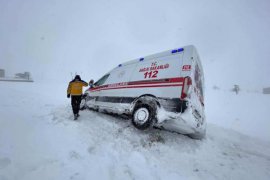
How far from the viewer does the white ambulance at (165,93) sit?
10.1 feet

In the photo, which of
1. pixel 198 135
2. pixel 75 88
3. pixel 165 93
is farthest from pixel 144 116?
pixel 75 88

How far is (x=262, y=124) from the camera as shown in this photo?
8.20 metres

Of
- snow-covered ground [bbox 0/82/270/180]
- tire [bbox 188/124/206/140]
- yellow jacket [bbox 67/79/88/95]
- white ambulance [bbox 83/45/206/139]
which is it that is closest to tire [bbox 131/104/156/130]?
white ambulance [bbox 83/45/206/139]

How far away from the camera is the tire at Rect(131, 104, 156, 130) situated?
338 cm

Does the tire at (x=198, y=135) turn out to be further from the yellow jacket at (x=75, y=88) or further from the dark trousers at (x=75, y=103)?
the yellow jacket at (x=75, y=88)

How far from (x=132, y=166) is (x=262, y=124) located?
959 centimetres

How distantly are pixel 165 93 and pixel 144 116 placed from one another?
0.80 metres

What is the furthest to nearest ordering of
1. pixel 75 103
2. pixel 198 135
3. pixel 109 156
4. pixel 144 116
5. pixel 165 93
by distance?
pixel 75 103
pixel 198 135
pixel 144 116
pixel 165 93
pixel 109 156

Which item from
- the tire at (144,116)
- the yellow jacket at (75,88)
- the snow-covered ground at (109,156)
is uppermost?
the yellow jacket at (75,88)

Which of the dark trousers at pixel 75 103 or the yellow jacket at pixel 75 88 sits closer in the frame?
the dark trousers at pixel 75 103

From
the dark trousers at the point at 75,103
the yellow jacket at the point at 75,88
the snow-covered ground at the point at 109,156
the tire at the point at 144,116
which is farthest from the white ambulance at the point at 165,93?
the yellow jacket at the point at 75,88

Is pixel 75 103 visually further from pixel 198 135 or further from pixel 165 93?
pixel 198 135

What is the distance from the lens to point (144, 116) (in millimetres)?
3545

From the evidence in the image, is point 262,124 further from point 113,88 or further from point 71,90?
point 71,90
